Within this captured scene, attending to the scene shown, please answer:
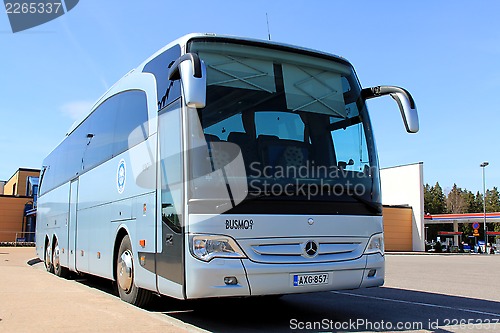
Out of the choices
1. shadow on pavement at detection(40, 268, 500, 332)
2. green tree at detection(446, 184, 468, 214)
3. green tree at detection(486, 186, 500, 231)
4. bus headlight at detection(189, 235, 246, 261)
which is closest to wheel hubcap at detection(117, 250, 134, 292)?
shadow on pavement at detection(40, 268, 500, 332)

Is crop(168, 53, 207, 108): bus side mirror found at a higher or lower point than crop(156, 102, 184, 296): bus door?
higher

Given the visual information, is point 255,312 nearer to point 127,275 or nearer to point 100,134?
point 127,275

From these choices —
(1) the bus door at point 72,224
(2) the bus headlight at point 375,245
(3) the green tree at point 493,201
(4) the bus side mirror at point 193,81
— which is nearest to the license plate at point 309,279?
(2) the bus headlight at point 375,245

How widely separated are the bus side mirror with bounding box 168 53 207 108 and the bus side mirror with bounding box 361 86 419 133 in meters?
2.72

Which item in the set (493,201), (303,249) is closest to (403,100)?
(303,249)

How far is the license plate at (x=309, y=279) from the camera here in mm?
6262

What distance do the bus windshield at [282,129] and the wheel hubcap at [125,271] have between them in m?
2.72

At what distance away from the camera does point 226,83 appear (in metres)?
6.61

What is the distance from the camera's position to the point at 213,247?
605cm

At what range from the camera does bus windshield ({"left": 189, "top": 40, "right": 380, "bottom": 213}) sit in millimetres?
6281

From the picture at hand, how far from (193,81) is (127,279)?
13.1ft

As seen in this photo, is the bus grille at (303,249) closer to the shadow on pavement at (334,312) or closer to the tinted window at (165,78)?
the shadow on pavement at (334,312)

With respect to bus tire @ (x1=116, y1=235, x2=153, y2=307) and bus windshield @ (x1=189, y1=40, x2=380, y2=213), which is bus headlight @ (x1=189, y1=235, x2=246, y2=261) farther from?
bus tire @ (x1=116, y1=235, x2=153, y2=307)

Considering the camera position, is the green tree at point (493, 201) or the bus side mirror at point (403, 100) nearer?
the bus side mirror at point (403, 100)
